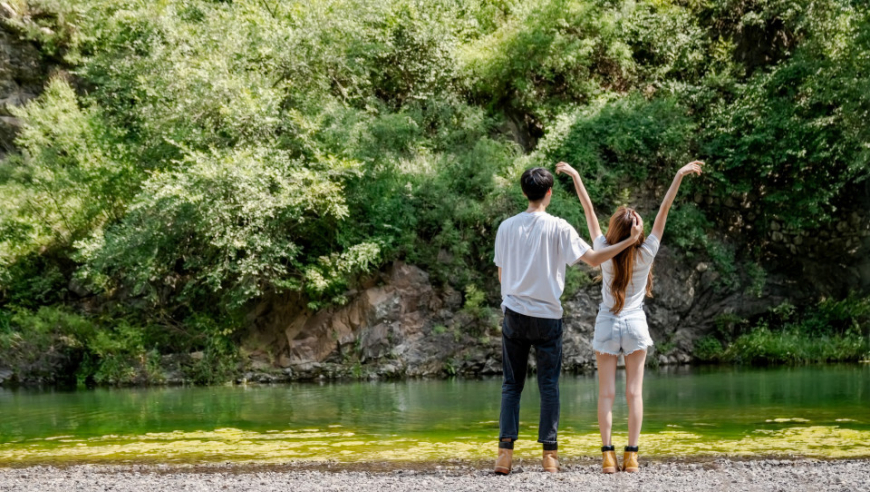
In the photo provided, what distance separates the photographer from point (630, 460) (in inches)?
244

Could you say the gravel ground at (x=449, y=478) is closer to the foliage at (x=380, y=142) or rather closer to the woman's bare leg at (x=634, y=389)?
the woman's bare leg at (x=634, y=389)

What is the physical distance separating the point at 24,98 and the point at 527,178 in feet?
74.6

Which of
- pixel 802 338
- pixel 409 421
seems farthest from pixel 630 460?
pixel 802 338

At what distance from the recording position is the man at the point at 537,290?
20.0 ft

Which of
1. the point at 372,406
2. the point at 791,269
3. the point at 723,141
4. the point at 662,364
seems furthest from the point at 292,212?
the point at 791,269

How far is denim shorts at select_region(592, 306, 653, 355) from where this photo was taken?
6.10 meters

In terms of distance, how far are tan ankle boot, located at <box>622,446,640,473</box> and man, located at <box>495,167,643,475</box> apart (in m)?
0.48

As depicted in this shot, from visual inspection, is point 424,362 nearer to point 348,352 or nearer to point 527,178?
point 348,352

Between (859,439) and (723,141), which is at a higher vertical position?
(723,141)

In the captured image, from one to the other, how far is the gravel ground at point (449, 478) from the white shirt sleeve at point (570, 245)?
1473 mm

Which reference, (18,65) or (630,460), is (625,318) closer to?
(630,460)

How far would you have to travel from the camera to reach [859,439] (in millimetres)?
7828

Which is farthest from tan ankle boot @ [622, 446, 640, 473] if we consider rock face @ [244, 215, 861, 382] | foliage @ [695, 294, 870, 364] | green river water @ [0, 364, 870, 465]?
foliage @ [695, 294, 870, 364]

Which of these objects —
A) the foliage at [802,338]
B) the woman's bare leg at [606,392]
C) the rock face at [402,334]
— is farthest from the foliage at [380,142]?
the woman's bare leg at [606,392]
